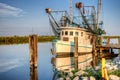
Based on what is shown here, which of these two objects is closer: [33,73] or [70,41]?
[33,73]

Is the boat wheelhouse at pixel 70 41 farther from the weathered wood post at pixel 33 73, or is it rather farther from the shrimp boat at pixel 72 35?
the weathered wood post at pixel 33 73

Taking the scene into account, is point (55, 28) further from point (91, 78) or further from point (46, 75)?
point (91, 78)

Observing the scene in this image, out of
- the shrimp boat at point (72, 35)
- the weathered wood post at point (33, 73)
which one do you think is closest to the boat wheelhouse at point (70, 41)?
the shrimp boat at point (72, 35)

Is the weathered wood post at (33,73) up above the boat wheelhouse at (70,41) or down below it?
below

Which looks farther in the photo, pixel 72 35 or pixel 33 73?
pixel 72 35

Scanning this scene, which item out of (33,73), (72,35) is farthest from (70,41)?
(33,73)

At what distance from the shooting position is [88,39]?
30.9 m

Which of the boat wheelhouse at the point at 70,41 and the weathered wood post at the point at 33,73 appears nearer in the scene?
the weathered wood post at the point at 33,73

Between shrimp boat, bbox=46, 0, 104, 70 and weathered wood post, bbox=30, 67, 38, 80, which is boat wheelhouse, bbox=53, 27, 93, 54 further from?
weathered wood post, bbox=30, 67, 38, 80

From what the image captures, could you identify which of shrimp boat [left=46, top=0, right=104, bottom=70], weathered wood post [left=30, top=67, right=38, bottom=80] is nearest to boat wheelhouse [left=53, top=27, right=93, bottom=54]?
shrimp boat [left=46, top=0, right=104, bottom=70]

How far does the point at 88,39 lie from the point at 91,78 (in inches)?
778

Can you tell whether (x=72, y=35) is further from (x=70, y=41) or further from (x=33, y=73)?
(x=33, y=73)

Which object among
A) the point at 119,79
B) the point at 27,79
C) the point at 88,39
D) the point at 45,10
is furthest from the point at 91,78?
the point at 45,10

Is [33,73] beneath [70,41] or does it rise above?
beneath
